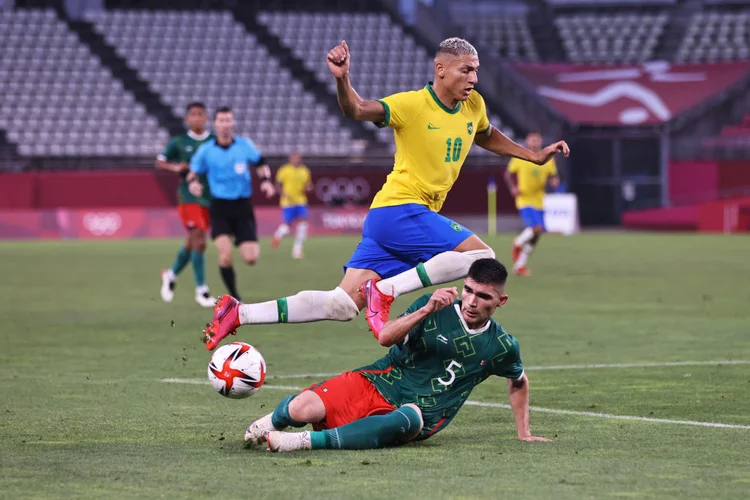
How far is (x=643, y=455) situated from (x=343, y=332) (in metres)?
7.20

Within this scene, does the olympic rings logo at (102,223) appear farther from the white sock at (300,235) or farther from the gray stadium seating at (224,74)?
the white sock at (300,235)

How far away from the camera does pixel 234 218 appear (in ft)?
51.8

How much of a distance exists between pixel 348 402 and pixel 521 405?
870 mm

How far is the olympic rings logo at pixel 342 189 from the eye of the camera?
38.5 m

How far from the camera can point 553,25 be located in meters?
47.1

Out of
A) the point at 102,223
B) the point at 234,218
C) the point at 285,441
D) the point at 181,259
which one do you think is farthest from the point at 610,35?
the point at 285,441

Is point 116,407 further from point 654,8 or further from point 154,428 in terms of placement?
point 654,8

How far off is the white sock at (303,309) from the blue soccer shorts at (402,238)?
370 millimetres

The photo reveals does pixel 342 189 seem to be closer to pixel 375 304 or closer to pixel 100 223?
pixel 100 223

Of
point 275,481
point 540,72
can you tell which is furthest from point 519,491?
point 540,72

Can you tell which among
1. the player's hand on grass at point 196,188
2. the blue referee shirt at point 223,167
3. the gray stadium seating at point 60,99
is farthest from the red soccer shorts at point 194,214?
the gray stadium seating at point 60,99

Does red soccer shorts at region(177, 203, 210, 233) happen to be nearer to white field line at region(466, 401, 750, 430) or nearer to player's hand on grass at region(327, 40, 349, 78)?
white field line at region(466, 401, 750, 430)

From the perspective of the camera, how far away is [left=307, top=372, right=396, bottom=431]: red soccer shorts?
682 centimetres

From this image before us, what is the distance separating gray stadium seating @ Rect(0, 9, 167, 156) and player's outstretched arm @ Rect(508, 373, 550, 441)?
32.5m
